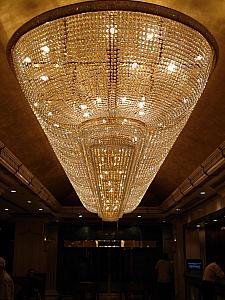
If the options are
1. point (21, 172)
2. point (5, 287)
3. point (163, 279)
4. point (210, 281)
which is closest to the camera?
point (5, 287)

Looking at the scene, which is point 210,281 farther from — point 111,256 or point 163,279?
point 111,256

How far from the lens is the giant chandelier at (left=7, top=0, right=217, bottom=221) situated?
1874mm

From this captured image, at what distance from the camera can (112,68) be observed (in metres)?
2.02

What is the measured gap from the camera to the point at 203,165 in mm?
7543

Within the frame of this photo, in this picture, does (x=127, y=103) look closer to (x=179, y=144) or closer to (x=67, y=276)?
(x=179, y=144)

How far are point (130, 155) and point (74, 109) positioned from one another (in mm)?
769

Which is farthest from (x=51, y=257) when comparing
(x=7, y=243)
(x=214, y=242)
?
(x=214, y=242)

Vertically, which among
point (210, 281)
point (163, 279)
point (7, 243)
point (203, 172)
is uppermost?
point (203, 172)

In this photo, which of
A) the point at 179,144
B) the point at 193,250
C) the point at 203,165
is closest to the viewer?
the point at 203,165

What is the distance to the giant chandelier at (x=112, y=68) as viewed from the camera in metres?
1.87

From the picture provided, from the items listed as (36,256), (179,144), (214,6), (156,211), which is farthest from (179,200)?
(214,6)

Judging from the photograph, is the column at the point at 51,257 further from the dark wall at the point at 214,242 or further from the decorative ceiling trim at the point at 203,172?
the decorative ceiling trim at the point at 203,172

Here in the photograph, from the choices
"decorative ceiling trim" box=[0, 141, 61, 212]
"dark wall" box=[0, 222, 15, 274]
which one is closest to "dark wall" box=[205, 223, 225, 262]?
"decorative ceiling trim" box=[0, 141, 61, 212]

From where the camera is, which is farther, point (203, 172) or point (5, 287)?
point (203, 172)
